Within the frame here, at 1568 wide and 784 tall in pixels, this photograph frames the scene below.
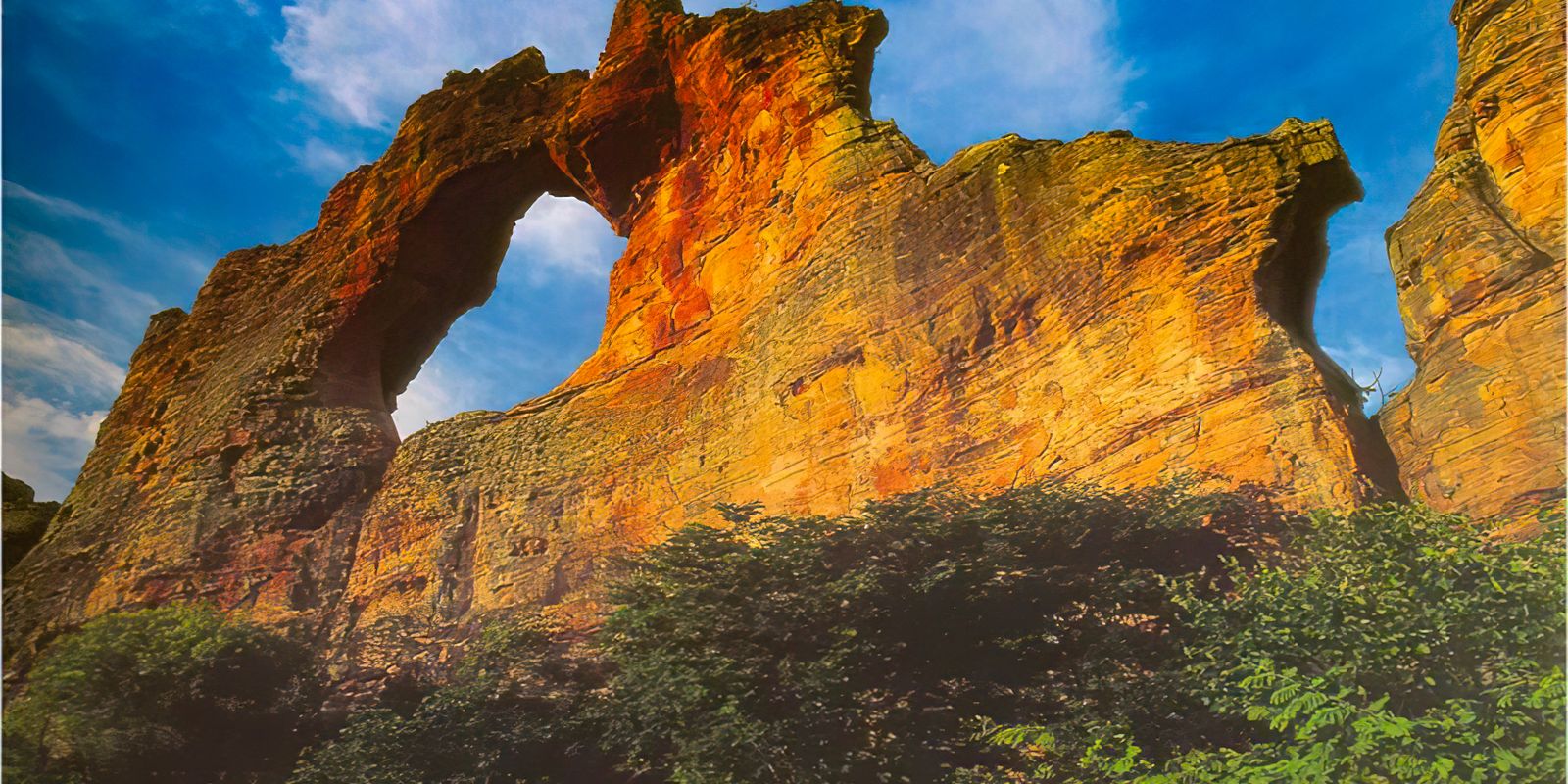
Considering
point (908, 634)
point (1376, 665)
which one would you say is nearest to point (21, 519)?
point (908, 634)

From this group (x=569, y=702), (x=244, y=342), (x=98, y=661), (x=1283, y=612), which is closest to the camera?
(x=1283, y=612)

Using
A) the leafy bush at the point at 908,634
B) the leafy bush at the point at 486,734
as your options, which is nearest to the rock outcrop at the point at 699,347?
the leafy bush at the point at 908,634

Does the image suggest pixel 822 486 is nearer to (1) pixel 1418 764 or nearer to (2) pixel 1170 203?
(2) pixel 1170 203

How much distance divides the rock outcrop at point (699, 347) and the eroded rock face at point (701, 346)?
0.04 metres

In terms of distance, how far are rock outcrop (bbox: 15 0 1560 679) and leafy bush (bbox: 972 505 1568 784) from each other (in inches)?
46.7

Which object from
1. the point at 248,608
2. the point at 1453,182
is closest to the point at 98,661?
the point at 248,608

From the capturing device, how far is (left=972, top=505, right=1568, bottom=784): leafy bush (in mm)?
6113

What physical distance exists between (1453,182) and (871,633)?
636cm

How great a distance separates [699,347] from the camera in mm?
14844

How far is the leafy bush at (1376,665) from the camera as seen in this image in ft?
20.1

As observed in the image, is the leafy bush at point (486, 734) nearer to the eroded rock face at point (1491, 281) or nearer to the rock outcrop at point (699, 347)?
the rock outcrop at point (699, 347)

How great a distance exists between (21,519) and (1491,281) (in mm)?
23037

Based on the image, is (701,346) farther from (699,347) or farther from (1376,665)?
(1376,665)

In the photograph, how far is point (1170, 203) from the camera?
10.8m
